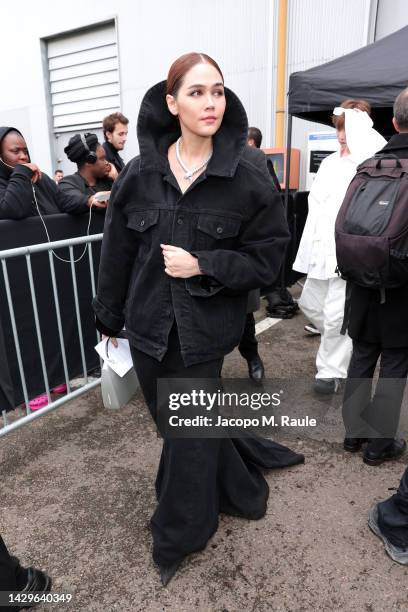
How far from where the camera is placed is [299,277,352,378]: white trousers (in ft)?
10.6

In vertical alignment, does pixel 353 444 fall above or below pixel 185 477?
below

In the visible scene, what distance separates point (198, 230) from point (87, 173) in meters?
2.44

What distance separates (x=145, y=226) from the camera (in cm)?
174

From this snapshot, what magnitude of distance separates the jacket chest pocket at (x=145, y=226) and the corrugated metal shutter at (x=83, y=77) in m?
9.57

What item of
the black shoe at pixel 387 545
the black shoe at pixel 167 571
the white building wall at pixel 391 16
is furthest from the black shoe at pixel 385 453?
the white building wall at pixel 391 16

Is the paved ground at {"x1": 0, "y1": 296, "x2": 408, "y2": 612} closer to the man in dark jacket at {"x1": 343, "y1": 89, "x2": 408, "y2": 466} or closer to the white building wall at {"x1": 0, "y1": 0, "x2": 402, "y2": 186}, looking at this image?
the man in dark jacket at {"x1": 343, "y1": 89, "x2": 408, "y2": 466}

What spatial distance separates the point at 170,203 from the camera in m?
1.72

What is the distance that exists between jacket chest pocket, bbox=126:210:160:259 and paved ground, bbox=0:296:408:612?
1.35m

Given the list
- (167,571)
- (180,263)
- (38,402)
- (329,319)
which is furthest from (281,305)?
(180,263)

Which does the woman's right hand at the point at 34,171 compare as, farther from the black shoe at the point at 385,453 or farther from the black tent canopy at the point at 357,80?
the black shoe at the point at 385,453

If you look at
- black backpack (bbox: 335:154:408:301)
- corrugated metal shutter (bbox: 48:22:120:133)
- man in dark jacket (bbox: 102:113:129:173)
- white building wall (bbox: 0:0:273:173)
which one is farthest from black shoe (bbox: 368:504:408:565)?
corrugated metal shutter (bbox: 48:22:120:133)

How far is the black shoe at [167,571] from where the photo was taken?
6.34 feet

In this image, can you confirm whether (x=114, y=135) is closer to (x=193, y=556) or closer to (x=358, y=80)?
(x=358, y=80)

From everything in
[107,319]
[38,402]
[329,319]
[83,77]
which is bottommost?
[38,402]
